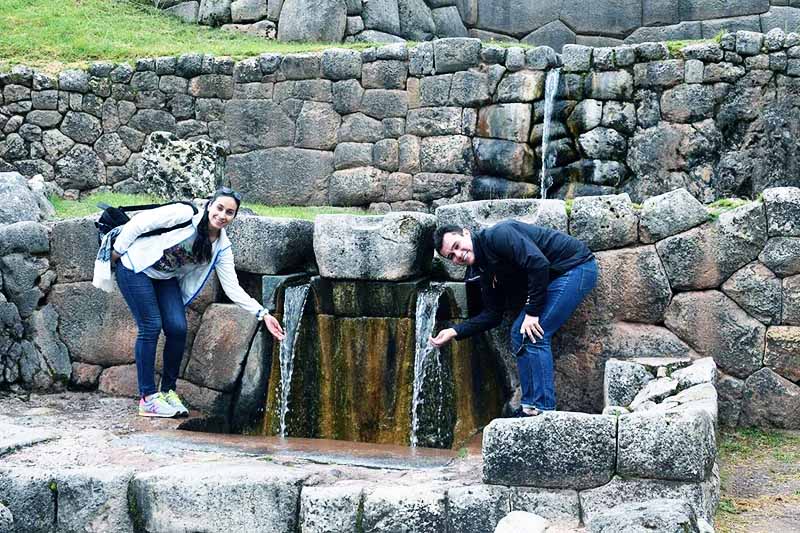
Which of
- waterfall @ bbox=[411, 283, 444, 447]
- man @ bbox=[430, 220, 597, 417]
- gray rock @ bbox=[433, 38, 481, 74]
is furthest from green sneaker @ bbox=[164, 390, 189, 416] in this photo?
gray rock @ bbox=[433, 38, 481, 74]

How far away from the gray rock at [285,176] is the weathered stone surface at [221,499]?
7449 mm

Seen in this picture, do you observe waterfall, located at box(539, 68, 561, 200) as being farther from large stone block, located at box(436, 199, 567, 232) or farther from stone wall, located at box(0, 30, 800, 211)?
large stone block, located at box(436, 199, 567, 232)

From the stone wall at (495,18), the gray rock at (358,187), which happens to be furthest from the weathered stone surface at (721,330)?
the stone wall at (495,18)

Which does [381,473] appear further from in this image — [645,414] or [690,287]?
[690,287]

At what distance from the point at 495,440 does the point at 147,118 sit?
30.4ft

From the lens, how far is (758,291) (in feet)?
24.8

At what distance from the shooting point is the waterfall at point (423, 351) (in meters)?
7.79

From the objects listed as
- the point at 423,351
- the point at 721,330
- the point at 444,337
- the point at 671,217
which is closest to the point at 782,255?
the point at 721,330

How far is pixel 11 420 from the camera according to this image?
7.75 m

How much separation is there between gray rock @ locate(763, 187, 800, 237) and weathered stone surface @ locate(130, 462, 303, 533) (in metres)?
3.48

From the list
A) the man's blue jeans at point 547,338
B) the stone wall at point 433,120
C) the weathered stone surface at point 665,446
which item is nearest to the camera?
the weathered stone surface at point 665,446

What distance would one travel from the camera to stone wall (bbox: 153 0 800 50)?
49.4ft

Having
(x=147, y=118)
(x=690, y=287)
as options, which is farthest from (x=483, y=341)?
(x=147, y=118)

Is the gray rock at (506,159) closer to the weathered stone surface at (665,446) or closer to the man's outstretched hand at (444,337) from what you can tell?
the man's outstretched hand at (444,337)
